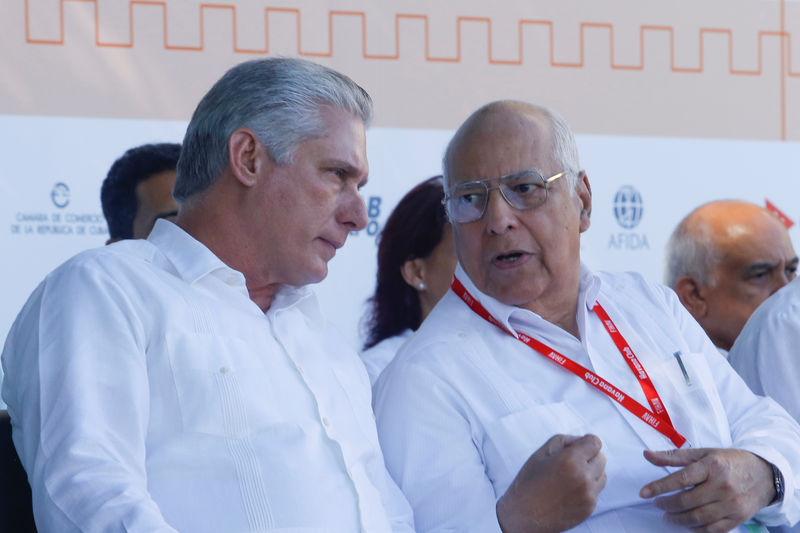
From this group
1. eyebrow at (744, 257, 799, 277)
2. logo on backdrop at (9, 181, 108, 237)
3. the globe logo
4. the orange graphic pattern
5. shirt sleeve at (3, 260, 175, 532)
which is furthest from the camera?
the globe logo

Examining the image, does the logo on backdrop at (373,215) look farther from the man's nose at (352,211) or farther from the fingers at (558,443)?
the fingers at (558,443)

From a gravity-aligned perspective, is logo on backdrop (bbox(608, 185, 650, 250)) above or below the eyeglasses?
below

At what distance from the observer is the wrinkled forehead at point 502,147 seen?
248 cm

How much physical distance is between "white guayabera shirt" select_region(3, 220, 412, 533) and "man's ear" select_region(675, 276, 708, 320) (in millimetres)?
2115

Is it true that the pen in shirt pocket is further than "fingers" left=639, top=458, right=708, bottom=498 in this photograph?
Yes

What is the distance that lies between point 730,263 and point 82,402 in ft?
9.10

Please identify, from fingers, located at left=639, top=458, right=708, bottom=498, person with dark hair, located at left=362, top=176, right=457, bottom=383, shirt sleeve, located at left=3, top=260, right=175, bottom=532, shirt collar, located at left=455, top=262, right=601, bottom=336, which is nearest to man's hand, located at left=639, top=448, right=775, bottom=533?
fingers, located at left=639, top=458, right=708, bottom=498

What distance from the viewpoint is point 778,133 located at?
4.28 meters

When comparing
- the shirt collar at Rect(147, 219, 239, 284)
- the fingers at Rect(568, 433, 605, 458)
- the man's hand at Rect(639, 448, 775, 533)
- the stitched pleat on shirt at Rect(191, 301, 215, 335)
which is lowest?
the man's hand at Rect(639, 448, 775, 533)

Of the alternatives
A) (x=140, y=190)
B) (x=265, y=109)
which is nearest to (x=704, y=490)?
(x=265, y=109)

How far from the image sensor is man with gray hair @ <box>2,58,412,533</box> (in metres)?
1.76

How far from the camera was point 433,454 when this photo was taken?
7.32 ft

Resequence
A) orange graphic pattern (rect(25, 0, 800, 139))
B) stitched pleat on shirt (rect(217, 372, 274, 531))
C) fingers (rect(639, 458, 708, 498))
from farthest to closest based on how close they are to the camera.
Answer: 1. orange graphic pattern (rect(25, 0, 800, 139))
2. fingers (rect(639, 458, 708, 498))
3. stitched pleat on shirt (rect(217, 372, 274, 531))

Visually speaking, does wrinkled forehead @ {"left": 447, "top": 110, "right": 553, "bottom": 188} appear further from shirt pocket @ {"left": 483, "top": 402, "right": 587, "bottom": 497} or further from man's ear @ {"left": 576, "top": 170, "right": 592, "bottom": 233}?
shirt pocket @ {"left": 483, "top": 402, "right": 587, "bottom": 497}
